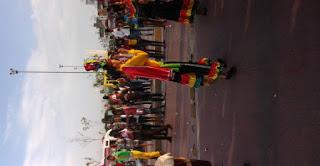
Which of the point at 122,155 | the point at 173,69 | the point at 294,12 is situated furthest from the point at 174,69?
the point at 122,155

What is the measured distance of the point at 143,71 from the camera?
11820 millimetres

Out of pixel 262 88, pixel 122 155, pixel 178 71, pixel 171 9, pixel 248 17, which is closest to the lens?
pixel 262 88

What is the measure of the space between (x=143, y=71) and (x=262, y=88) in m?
3.64

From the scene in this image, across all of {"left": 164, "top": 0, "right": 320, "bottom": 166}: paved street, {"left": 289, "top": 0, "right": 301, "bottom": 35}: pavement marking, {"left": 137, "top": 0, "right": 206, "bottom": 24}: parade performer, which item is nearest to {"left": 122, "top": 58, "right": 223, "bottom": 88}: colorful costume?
{"left": 164, "top": 0, "right": 320, "bottom": 166}: paved street

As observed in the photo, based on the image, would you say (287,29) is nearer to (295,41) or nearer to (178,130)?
(295,41)

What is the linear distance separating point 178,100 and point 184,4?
224 inches

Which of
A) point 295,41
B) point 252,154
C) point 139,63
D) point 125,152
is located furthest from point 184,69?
point 125,152

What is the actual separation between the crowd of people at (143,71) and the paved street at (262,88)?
24.4 inches

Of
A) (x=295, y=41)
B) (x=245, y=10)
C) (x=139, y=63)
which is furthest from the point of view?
(x=139, y=63)

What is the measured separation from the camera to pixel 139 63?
465 inches

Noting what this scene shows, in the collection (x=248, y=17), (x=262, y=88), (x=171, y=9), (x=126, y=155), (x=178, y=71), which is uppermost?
(x=171, y=9)

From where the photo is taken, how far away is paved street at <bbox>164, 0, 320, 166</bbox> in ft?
24.9

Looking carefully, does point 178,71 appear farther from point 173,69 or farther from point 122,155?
point 122,155

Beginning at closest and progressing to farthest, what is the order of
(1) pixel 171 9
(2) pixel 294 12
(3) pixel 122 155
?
(2) pixel 294 12 → (1) pixel 171 9 → (3) pixel 122 155
